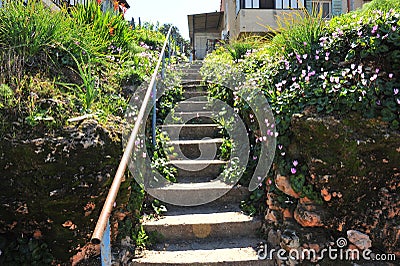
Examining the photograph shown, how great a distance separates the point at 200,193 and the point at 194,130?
119cm

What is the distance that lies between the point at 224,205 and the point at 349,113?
1565 mm

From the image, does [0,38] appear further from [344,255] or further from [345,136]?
[344,255]

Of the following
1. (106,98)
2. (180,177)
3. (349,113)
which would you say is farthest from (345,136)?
(106,98)

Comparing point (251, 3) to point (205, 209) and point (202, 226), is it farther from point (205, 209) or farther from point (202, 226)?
point (202, 226)

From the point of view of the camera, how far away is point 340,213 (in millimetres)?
2762

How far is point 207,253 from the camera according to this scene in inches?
115

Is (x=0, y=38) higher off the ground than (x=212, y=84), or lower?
higher

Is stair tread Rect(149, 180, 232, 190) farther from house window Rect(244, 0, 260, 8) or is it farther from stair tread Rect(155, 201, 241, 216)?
house window Rect(244, 0, 260, 8)

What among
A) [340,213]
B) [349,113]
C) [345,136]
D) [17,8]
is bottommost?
[340,213]

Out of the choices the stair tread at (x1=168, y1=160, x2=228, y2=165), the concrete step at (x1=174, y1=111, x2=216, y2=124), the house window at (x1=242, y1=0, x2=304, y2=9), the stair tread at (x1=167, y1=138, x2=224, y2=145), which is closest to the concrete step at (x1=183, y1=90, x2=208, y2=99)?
the concrete step at (x1=174, y1=111, x2=216, y2=124)

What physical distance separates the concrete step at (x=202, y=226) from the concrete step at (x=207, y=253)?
0.06 m

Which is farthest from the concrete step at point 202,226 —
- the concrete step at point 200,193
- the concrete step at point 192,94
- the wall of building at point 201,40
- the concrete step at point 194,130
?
the wall of building at point 201,40

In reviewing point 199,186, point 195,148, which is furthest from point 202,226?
point 195,148

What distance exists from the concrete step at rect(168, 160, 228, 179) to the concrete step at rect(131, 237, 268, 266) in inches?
38.0
